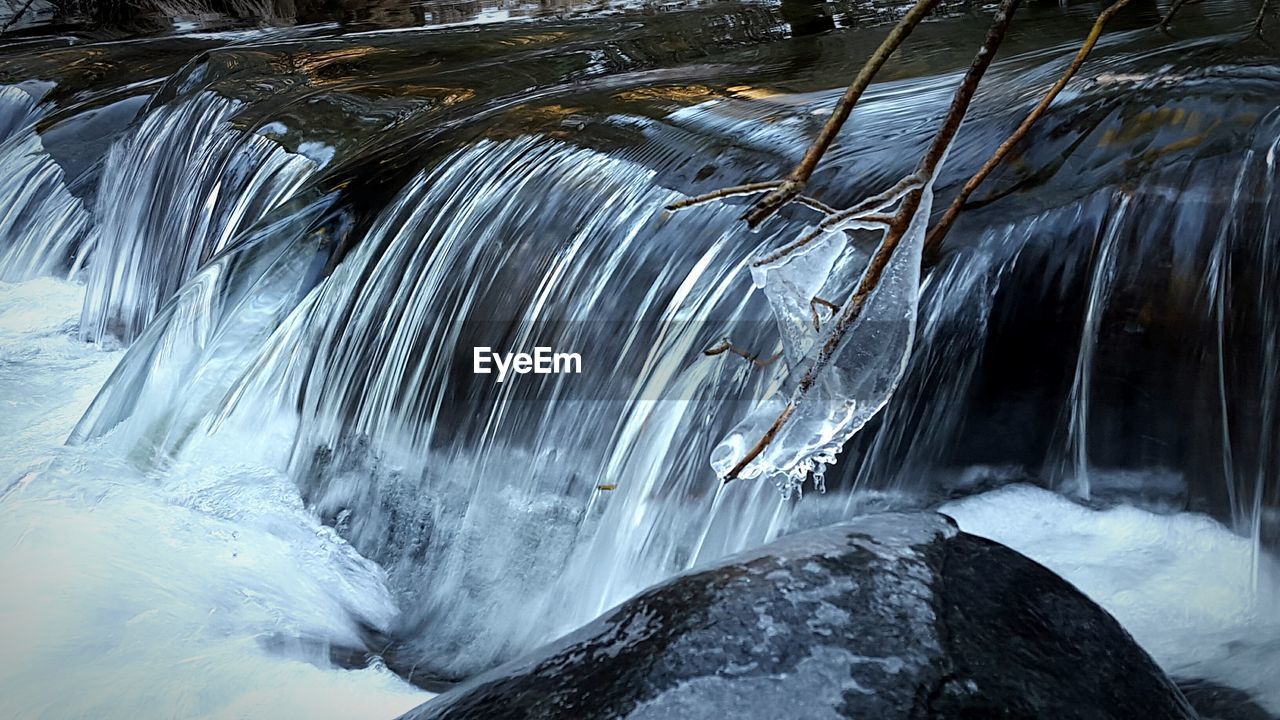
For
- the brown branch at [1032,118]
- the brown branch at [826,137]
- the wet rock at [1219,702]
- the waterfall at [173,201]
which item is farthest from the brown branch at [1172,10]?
the waterfall at [173,201]

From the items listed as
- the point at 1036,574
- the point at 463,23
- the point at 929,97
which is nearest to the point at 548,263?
the point at 929,97

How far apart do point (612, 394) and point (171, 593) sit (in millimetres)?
1336

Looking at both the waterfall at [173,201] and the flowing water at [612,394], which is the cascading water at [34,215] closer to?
the waterfall at [173,201]

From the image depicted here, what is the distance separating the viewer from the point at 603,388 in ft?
9.95

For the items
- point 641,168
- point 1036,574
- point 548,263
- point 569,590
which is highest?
point 641,168

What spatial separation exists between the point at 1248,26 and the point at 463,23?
5.12 metres

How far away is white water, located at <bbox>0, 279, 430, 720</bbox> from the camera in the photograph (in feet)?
8.45

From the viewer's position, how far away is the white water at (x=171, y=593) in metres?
2.57

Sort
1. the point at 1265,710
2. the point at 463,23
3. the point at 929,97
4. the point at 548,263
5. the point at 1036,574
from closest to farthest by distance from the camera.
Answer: the point at 1036,574, the point at 1265,710, the point at 548,263, the point at 929,97, the point at 463,23

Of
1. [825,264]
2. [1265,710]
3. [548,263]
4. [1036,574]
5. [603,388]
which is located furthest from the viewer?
[548,263]

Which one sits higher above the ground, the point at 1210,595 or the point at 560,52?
the point at 560,52

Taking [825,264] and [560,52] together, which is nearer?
[825,264]

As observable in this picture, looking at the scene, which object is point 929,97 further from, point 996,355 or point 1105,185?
point 996,355

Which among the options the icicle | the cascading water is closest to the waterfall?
the cascading water
